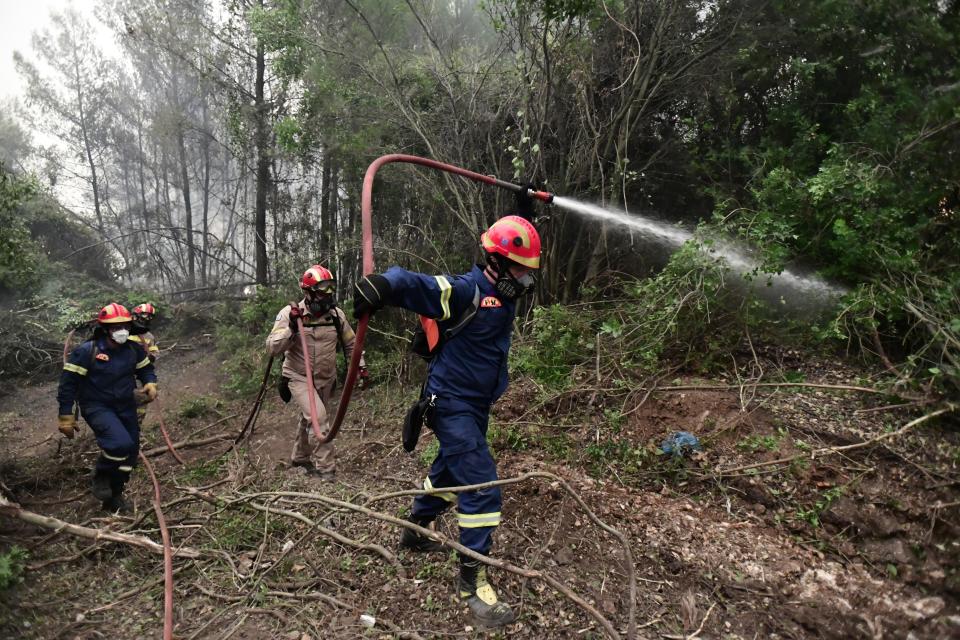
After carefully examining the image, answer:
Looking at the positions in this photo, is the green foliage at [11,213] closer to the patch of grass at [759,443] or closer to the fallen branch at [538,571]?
the fallen branch at [538,571]

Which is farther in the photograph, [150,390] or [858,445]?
[150,390]

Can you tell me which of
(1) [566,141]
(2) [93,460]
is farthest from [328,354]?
(1) [566,141]

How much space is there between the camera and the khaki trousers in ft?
17.2

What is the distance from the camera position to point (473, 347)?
10.4 feet

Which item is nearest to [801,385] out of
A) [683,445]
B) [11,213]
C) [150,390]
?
[683,445]

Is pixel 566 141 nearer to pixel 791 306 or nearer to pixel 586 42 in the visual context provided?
pixel 586 42

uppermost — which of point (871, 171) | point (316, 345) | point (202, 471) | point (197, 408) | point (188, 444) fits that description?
point (871, 171)

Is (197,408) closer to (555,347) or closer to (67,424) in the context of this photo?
(67,424)

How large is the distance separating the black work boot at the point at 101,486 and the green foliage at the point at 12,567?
139 cm

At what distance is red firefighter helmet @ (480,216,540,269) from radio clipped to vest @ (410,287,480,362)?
268 mm

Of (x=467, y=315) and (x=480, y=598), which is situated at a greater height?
(x=467, y=315)

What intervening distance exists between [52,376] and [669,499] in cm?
1176

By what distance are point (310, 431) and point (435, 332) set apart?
291cm

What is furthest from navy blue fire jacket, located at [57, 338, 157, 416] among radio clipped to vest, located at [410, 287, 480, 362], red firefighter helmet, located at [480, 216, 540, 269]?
red firefighter helmet, located at [480, 216, 540, 269]
